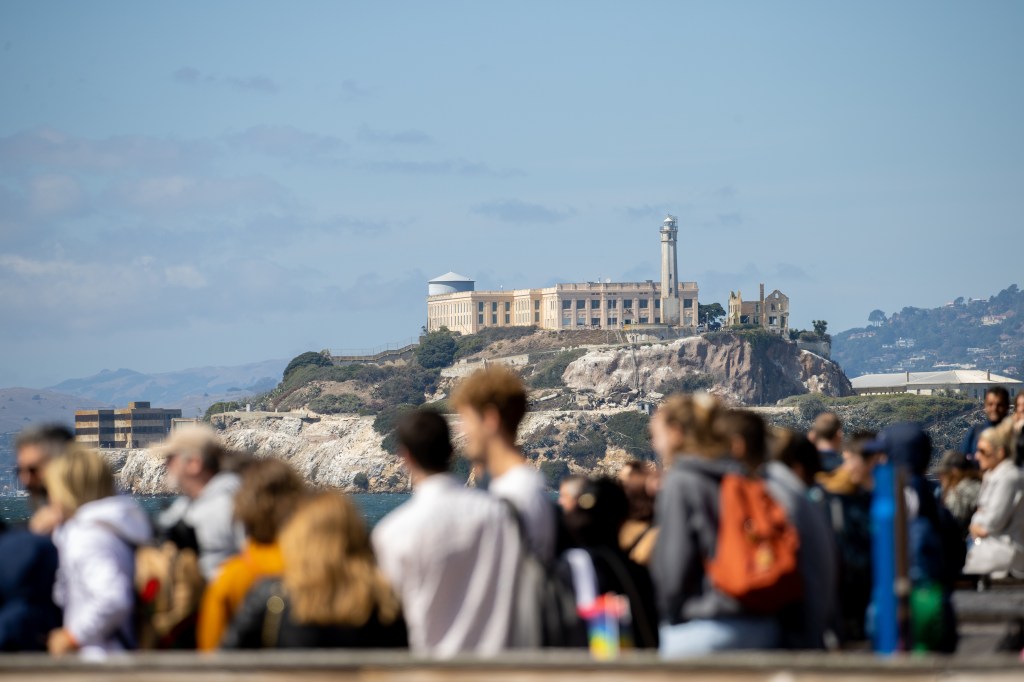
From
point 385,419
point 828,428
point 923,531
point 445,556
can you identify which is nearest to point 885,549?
point 445,556

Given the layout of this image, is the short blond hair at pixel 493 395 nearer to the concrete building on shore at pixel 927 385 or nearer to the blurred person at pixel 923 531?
the blurred person at pixel 923 531

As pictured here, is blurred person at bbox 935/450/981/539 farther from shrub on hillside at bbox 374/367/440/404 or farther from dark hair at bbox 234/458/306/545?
shrub on hillside at bbox 374/367/440/404

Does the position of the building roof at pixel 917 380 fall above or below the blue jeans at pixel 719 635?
below

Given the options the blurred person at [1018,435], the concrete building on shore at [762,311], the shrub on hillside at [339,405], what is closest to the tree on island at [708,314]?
the concrete building on shore at [762,311]

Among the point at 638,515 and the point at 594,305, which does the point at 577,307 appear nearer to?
the point at 594,305

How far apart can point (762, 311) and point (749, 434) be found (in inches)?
7159

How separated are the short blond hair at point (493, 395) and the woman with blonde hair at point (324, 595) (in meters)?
0.69

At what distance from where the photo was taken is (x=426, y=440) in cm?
558

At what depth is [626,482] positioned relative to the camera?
25.2 feet

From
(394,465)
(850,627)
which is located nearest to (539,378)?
(394,465)

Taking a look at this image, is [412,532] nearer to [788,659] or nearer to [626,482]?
[788,659]

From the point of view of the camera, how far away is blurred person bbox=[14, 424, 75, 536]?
640cm

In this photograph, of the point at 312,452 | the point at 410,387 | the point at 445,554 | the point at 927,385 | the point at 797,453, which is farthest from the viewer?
the point at 927,385

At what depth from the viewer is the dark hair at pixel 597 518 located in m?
6.33
